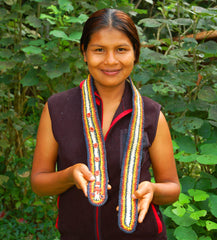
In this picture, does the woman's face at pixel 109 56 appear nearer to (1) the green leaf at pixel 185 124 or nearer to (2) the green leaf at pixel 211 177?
(1) the green leaf at pixel 185 124

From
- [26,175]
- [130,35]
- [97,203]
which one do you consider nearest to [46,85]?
[26,175]

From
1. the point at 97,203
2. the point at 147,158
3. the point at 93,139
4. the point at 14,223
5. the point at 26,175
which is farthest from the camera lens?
the point at 14,223

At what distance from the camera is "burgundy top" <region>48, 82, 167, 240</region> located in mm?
1338

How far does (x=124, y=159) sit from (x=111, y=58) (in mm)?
391

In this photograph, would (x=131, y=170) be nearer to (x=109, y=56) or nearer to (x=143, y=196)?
(x=143, y=196)

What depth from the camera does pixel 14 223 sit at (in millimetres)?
3281

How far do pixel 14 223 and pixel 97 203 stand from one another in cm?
238

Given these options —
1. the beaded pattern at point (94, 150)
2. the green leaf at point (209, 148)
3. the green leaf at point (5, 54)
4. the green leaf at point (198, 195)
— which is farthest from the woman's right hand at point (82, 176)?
the green leaf at point (5, 54)

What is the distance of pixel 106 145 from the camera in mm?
1359

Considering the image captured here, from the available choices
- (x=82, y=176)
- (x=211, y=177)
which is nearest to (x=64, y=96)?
(x=82, y=176)

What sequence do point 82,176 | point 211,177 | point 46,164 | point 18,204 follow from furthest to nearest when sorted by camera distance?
point 18,204 → point 211,177 → point 46,164 → point 82,176

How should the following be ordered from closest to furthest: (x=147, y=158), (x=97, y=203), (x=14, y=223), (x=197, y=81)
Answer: (x=97, y=203), (x=147, y=158), (x=197, y=81), (x=14, y=223)

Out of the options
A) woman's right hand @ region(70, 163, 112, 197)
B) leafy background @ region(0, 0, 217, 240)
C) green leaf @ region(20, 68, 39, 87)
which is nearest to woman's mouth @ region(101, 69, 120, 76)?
woman's right hand @ region(70, 163, 112, 197)

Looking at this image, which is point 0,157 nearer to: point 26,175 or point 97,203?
point 26,175
